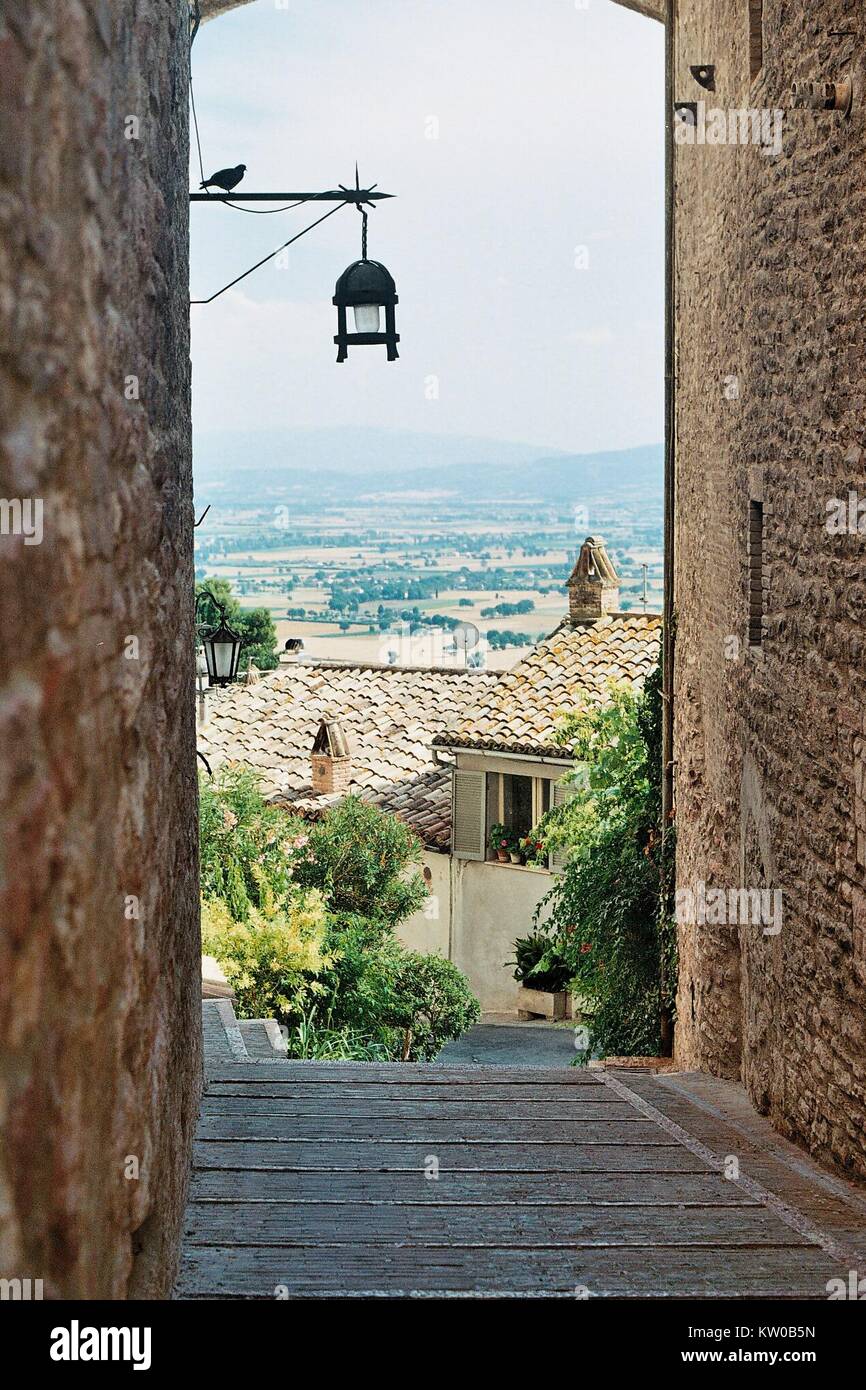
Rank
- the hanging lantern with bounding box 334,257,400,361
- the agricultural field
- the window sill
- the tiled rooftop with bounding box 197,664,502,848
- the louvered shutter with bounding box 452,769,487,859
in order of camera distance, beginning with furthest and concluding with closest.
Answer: the agricultural field < the tiled rooftop with bounding box 197,664,502,848 < the louvered shutter with bounding box 452,769,487,859 < the window sill < the hanging lantern with bounding box 334,257,400,361

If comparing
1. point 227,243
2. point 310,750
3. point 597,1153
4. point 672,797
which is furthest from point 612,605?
point 227,243

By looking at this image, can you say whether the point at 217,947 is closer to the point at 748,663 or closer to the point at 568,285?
the point at 748,663

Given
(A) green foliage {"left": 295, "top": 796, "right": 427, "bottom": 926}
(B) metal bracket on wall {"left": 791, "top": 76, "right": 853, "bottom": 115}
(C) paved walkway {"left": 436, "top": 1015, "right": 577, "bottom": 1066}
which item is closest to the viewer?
(B) metal bracket on wall {"left": 791, "top": 76, "right": 853, "bottom": 115}

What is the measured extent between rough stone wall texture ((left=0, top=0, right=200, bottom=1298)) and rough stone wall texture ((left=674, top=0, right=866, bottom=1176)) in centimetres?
228

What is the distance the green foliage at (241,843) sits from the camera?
11.3 meters

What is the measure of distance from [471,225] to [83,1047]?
1807 inches

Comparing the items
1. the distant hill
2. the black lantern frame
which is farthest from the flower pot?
the distant hill

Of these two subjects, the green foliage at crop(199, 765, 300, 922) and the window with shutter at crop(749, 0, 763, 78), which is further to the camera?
the green foliage at crop(199, 765, 300, 922)

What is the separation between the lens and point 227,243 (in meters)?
42.4

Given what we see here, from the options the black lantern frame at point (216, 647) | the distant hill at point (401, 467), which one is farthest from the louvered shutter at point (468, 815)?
the distant hill at point (401, 467)

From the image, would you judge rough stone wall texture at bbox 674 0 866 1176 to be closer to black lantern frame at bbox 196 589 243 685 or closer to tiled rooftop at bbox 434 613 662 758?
black lantern frame at bbox 196 589 243 685

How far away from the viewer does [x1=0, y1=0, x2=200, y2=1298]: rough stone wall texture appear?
5.29 ft

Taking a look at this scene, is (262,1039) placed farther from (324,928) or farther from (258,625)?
(258,625)

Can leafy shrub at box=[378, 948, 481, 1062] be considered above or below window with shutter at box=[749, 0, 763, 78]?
below
